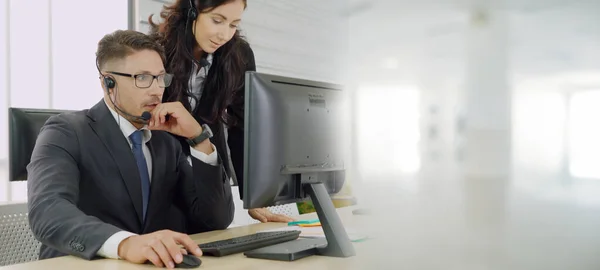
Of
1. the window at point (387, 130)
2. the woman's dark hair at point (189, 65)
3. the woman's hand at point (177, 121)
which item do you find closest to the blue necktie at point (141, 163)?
the woman's hand at point (177, 121)

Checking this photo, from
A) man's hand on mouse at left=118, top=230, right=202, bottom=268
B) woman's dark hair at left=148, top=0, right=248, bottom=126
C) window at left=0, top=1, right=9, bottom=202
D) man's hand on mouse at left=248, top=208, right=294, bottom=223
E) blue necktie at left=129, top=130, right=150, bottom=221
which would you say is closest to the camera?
man's hand on mouse at left=118, top=230, right=202, bottom=268

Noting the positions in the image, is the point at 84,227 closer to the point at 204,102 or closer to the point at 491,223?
the point at 491,223

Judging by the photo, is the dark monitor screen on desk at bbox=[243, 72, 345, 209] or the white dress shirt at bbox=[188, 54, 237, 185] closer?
the dark monitor screen on desk at bbox=[243, 72, 345, 209]

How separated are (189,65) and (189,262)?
1829mm

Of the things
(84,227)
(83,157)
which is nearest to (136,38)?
(83,157)

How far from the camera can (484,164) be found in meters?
0.20

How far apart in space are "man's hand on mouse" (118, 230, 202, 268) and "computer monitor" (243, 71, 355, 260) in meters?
0.17

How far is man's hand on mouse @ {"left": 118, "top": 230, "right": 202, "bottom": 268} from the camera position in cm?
118

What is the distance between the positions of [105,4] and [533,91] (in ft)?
10.6

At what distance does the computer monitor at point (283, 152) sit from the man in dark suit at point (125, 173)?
0.22 m

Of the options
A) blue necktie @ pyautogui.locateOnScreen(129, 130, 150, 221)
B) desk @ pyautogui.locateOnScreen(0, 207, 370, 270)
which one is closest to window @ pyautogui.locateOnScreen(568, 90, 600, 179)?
desk @ pyautogui.locateOnScreen(0, 207, 370, 270)

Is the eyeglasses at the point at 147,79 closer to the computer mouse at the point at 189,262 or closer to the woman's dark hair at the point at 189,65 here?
the woman's dark hair at the point at 189,65

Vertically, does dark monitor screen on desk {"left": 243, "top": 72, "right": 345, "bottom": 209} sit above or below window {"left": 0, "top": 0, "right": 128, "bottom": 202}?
below

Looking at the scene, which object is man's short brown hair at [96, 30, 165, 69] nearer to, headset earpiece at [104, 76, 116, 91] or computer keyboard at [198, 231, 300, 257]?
headset earpiece at [104, 76, 116, 91]
